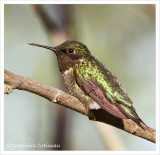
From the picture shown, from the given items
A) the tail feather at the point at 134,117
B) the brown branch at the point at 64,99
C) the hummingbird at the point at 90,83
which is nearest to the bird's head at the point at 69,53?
the hummingbird at the point at 90,83

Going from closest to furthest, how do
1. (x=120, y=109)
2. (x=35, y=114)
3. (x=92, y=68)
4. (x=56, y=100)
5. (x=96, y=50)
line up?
(x=56, y=100)
(x=120, y=109)
(x=92, y=68)
(x=35, y=114)
(x=96, y=50)

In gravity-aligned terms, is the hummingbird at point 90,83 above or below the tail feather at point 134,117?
above

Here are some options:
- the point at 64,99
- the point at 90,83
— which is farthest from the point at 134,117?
the point at 64,99

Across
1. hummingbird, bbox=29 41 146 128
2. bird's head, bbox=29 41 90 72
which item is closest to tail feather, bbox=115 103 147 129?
hummingbird, bbox=29 41 146 128

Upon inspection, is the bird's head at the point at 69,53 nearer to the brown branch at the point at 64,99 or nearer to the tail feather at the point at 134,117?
the brown branch at the point at 64,99

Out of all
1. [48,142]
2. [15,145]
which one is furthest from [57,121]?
[15,145]
